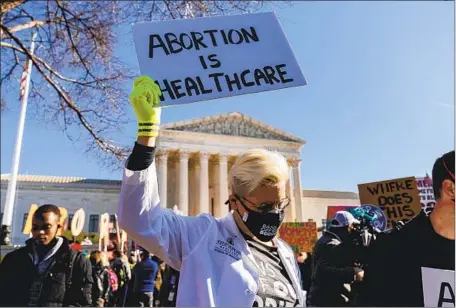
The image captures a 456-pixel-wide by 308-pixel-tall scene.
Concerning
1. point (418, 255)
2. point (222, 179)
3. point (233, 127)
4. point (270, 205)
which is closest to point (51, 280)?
point (270, 205)

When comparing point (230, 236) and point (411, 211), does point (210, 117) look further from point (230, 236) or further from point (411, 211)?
point (230, 236)

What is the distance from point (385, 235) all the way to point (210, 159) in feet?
152

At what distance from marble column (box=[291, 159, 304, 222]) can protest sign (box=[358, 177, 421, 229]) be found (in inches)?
1496

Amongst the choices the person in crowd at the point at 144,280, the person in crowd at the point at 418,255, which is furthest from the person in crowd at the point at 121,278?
the person in crowd at the point at 418,255

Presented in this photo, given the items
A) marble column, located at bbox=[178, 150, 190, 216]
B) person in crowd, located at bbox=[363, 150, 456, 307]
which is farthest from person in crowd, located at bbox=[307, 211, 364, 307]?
marble column, located at bbox=[178, 150, 190, 216]

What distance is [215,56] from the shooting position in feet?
6.00

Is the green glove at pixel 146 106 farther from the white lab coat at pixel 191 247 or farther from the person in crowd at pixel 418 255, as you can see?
the person in crowd at pixel 418 255

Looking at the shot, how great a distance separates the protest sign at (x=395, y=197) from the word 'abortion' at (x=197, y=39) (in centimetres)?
457

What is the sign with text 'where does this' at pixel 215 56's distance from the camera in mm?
1720

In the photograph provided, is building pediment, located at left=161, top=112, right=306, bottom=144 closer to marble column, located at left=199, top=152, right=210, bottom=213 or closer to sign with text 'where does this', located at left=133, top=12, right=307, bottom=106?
marble column, located at left=199, top=152, right=210, bottom=213

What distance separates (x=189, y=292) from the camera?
1.49 meters

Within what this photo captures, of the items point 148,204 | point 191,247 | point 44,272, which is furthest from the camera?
point 44,272

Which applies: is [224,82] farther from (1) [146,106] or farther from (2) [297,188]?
(2) [297,188]

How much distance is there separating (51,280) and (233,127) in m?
44.5
